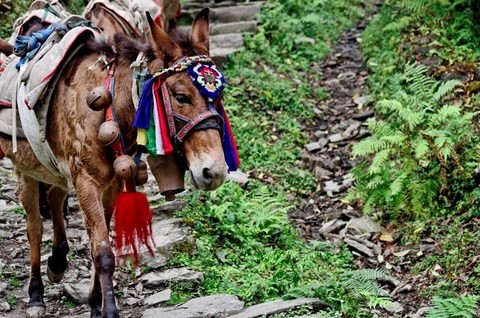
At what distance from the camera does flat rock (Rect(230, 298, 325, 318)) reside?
17.9ft

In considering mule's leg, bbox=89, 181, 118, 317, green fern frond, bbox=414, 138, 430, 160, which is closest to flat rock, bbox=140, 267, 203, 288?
mule's leg, bbox=89, 181, 118, 317

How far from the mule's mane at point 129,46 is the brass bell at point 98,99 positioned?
1.03 ft

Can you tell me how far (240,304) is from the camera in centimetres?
588

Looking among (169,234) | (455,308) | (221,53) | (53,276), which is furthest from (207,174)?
(221,53)

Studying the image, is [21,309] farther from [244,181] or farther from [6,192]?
[244,181]

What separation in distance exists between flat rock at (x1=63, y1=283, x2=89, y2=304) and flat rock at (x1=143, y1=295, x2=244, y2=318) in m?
0.75

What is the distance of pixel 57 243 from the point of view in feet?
21.5

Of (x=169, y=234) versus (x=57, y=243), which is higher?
(x=57, y=243)

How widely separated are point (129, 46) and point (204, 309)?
2131 mm

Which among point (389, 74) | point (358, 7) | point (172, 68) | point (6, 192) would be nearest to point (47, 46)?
point (172, 68)

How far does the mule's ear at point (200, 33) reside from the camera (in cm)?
484

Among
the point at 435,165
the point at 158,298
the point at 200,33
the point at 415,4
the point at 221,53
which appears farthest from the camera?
the point at 221,53

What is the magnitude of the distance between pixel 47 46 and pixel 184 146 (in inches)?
68.1

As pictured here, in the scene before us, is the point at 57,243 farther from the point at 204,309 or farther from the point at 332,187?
the point at 332,187
